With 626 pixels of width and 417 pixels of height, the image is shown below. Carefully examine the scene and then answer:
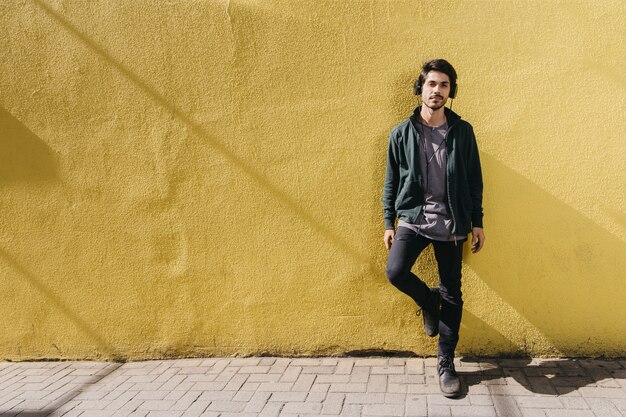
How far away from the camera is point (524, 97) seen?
3.74 meters

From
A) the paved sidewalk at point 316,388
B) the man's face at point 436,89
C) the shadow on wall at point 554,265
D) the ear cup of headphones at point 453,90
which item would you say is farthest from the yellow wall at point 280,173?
the man's face at point 436,89

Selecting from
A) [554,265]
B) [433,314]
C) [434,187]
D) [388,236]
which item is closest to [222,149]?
[388,236]

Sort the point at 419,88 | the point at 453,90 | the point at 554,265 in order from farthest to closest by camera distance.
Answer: the point at 554,265, the point at 419,88, the point at 453,90

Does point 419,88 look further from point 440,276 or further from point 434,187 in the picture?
point 440,276

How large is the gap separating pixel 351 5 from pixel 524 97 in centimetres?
135

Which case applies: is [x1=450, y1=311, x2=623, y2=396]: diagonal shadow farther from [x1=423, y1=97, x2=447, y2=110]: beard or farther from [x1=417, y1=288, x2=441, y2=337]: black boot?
[x1=423, y1=97, x2=447, y2=110]: beard

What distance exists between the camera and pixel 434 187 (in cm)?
348

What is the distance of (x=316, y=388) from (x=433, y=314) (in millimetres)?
923

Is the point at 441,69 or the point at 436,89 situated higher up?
the point at 441,69

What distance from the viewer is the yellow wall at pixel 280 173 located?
374 centimetres

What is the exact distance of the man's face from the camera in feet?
11.1

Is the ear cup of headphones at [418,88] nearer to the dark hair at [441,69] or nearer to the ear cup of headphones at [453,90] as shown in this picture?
the dark hair at [441,69]

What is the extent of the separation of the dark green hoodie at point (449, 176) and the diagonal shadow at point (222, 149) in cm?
54

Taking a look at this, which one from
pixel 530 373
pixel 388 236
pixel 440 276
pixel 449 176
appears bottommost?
pixel 530 373
